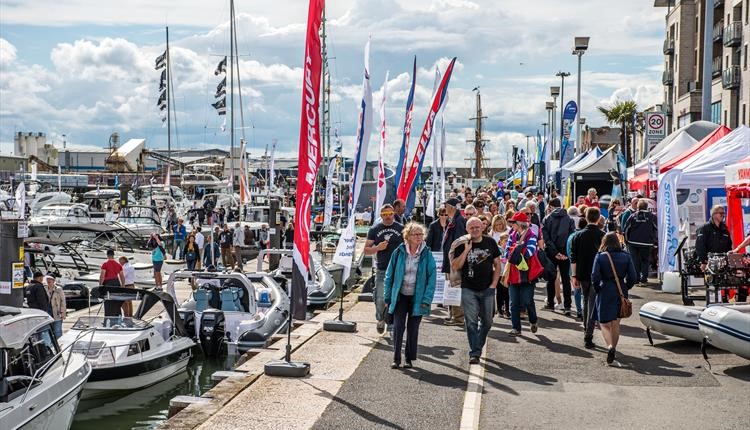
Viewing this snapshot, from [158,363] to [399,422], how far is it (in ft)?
29.0

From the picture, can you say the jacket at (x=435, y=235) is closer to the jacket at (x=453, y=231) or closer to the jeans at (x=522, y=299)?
the jacket at (x=453, y=231)

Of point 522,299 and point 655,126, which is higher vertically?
point 655,126

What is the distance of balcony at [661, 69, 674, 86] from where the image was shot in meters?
60.9

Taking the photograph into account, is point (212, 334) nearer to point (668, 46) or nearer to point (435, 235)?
point (435, 235)

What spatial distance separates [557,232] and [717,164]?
4706mm

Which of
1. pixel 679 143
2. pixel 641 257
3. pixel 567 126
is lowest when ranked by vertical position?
pixel 641 257

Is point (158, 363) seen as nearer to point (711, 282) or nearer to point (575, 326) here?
point (575, 326)

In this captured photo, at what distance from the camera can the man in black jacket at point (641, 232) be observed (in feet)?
A: 66.0

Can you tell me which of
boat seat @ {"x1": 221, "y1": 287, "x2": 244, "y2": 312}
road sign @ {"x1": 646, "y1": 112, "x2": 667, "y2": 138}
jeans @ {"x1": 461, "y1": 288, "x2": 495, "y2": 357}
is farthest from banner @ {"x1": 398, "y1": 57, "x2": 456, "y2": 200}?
road sign @ {"x1": 646, "y1": 112, "x2": 667, "y2": 138}

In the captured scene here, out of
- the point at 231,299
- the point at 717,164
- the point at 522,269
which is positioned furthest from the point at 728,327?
the point at 231,299

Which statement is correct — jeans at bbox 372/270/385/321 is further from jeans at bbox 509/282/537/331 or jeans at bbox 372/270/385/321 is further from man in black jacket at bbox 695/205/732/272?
man in black jacket at bbox 695/205/732/272

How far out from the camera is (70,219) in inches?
1892

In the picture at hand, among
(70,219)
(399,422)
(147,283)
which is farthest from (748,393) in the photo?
(70,219)

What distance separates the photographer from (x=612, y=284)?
38.9 ft
